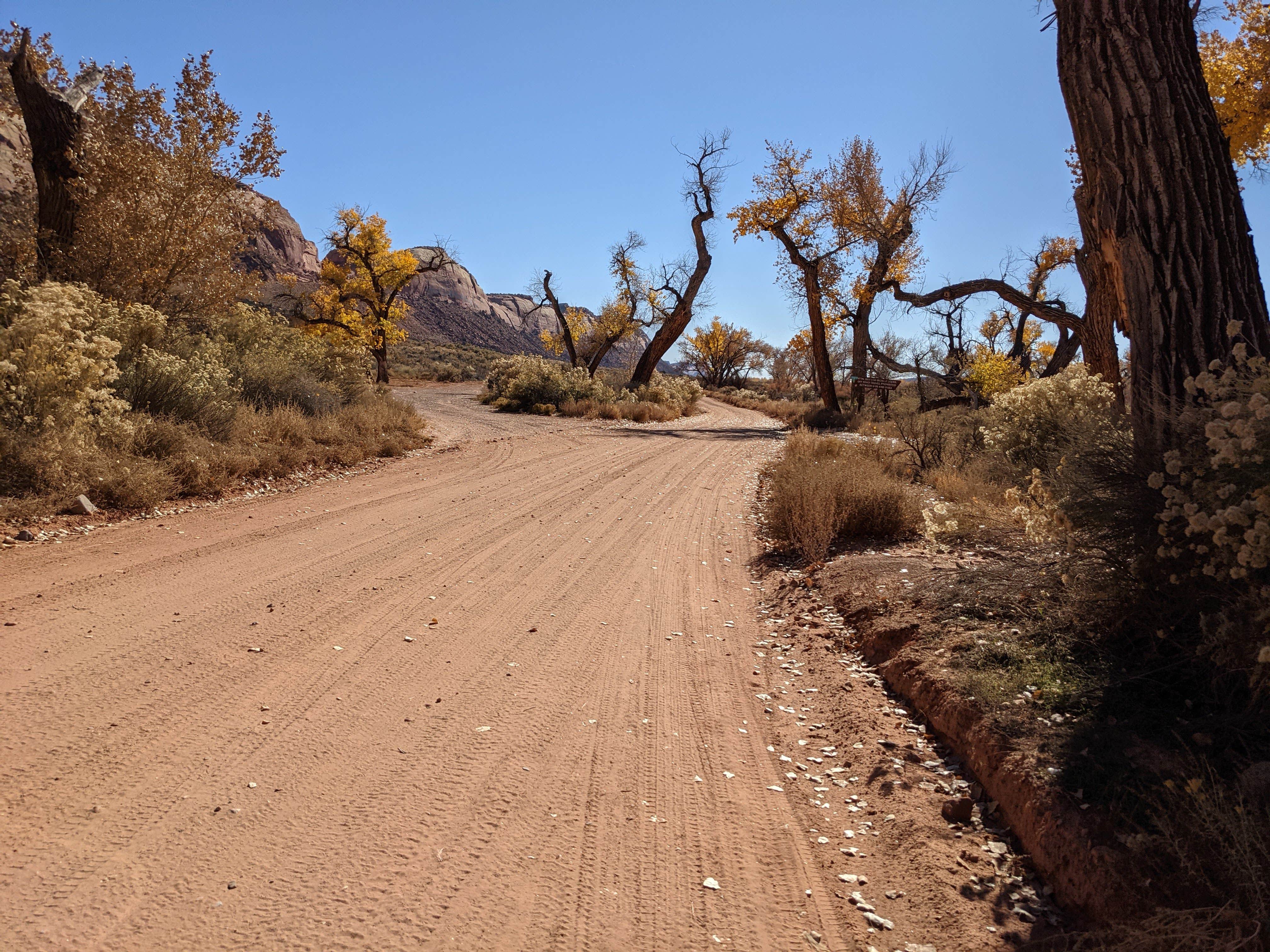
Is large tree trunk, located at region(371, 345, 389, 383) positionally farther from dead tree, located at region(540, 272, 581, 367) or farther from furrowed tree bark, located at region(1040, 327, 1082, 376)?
furrowed tree bark, located at region(1040, 327, 1082, 376)

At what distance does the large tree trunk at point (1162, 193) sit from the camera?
3.92m

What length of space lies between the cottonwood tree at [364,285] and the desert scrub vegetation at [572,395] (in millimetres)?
5144

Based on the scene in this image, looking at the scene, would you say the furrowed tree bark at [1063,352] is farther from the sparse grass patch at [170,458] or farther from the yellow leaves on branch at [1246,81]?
the sparse grass patch at [170,458]

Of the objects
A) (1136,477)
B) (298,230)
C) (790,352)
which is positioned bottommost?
(1136,477)

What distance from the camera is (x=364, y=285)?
30766 mm

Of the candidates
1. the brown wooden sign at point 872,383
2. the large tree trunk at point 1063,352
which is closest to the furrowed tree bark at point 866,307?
the brown wooden sign at point 872,383

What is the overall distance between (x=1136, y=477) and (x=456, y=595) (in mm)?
4489

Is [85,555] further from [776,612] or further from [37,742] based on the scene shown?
[776,612]

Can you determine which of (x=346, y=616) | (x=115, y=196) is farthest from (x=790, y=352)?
(x=346, y=616)

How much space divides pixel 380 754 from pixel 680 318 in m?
27.6

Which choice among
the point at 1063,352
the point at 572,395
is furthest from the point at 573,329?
the point at 1063,352

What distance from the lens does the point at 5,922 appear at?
2127 mm

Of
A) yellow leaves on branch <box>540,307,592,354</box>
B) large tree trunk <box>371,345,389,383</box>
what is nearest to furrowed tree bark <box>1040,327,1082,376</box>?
large tree trunk <box>371,345,389,383</box>

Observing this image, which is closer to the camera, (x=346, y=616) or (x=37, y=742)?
(x=37, y=742)
